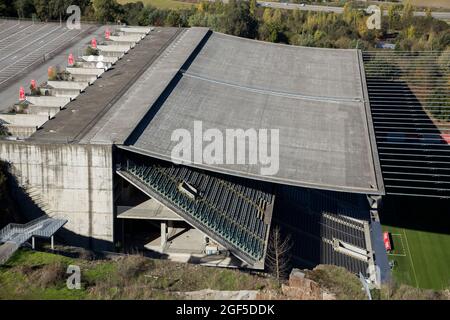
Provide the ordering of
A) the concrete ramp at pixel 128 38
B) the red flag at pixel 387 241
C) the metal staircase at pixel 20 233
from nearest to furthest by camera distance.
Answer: the metal staircase at pixel 20 233 → the red flag at pixel 387 241 → the concrete ramp at pixel 128 38

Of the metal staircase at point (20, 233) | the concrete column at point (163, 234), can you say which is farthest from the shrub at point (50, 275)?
the concrete column at point (163, 234)

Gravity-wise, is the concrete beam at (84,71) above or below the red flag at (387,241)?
above

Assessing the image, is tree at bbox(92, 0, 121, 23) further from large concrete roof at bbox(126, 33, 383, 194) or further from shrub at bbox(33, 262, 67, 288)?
shrub at bbox(33, 262, 67, 288)

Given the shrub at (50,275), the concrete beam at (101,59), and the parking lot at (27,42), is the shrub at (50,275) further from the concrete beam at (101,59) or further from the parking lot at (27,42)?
the parking lot at (27,42)

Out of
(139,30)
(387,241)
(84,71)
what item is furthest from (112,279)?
(139,30)

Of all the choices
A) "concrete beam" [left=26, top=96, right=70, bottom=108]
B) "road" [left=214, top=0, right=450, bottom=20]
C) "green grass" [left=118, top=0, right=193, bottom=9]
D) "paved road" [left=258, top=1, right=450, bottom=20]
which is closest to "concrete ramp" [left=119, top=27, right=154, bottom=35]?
"concrete beam" [left=26, top=96, right=70, bottom=108]
